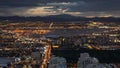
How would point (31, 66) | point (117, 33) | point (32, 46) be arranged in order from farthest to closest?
point (117, 33), point (32, 46), point (31, 66)

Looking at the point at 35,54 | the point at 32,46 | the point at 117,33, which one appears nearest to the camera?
the point at 35,54

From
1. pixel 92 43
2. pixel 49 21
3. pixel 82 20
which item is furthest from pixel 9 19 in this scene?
pixel 92 43

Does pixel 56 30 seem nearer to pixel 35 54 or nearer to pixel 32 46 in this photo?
pixel 32 46

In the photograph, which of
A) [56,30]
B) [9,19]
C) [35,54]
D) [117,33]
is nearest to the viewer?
[35,54]

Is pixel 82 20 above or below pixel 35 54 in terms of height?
below

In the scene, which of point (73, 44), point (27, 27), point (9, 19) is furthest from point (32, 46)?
point (9, 19)

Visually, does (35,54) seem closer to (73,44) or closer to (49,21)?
(73,44)

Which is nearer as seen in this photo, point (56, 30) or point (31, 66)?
point (31, 66)

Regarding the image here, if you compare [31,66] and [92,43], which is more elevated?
[31,66]

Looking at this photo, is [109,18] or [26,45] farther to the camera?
[109,18]

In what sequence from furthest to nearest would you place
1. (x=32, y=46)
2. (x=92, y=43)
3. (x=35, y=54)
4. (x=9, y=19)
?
(x=9, y=19) < (x=92, y=43) < (x=32, y=46) < (x=35, y=54)
